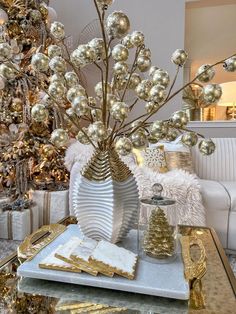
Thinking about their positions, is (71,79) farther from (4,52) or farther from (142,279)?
(142,279)

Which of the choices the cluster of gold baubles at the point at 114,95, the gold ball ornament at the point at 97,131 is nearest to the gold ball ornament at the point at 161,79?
A: the cluster of gold baubles at the point at 114,95

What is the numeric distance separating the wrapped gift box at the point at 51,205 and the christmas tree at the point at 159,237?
5.12 ft

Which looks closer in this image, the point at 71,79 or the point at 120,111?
the point at 120,111

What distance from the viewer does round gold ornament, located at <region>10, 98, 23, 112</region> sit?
96.2 inches

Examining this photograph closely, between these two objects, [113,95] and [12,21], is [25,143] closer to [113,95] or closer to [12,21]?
[12,21]

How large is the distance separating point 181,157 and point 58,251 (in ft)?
5.28

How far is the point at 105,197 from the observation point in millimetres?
844

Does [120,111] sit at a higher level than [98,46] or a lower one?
lower

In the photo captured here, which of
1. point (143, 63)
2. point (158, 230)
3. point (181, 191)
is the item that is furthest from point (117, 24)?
point (181, 191)

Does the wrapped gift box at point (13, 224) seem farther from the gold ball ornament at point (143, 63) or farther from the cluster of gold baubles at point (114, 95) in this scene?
the gold ball ornament at point (143, 63)

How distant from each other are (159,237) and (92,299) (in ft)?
0.87

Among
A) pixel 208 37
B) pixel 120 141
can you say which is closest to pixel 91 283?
pixel 120 141

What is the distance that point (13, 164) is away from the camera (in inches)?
94.2

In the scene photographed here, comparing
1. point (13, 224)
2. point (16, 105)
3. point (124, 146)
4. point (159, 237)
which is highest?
point (16, 105)
